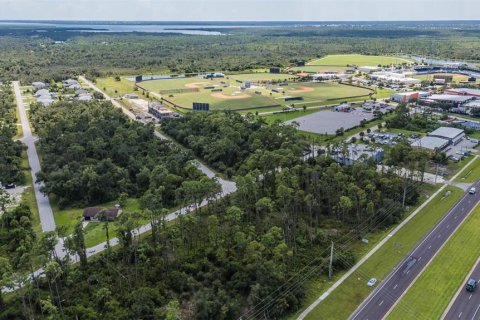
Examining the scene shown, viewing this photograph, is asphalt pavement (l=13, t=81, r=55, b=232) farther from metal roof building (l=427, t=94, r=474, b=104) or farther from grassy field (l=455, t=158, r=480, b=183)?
metal roof building (l=427, t=94, r=474, b=104)

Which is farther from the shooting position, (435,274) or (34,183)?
(34,183)

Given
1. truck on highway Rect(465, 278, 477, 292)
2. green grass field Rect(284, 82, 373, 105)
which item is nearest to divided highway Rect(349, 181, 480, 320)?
truck on highway Rect(465, 278, 477, 292)

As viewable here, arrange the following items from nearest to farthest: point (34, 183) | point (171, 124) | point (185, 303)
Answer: point (185, 303), point (34, 183), point (171, 124)

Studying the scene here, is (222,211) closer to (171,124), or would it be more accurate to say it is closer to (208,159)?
(208,159)

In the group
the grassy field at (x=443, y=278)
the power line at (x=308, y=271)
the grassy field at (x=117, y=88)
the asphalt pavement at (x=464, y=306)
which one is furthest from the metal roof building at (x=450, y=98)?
the grassy field at (x=117, y=88)

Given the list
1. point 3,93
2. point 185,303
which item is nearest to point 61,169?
point 185,303

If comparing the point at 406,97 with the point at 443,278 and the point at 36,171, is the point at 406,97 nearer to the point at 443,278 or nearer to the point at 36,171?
the point at 443,278

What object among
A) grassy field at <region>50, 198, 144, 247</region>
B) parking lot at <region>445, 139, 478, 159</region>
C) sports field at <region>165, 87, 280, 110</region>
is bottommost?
grassy field at <region>50, 198, 144, 247</region>
